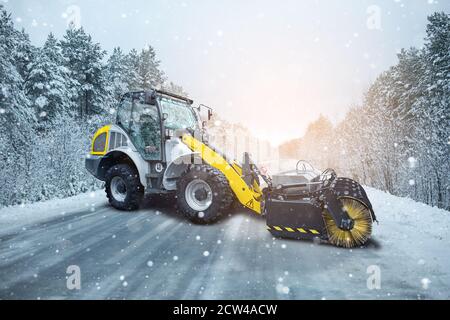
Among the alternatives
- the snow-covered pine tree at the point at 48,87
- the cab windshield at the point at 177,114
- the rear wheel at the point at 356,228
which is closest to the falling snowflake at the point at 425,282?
the rear wheel at the point at 356,228

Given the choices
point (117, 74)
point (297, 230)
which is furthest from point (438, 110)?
point (117, 74)

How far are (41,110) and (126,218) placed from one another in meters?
19.6

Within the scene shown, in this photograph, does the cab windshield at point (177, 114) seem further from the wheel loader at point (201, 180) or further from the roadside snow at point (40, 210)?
the roadside snow at point (40, 210)

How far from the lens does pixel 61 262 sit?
12.3ft

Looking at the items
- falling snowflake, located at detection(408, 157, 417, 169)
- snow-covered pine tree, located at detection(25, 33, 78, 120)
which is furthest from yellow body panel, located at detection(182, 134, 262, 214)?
snow-covered pine tree, located at detection(25, 33, 78, 120)

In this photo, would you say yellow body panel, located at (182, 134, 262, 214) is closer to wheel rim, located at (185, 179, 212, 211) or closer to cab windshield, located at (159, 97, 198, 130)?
wheel rim, located at (185, 179, 212, 211)

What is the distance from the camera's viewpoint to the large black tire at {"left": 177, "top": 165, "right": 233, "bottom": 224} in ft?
16.8

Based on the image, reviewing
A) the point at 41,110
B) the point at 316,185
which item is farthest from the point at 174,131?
the point at 41,110

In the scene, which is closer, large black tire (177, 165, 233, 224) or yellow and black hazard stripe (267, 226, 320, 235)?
yellow and black hazard stripe (267, 226, 320, 235)

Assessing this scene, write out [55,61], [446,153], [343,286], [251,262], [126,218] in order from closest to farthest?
[343,286] → [251,262] → [126,218] → [446,153] → [55,61]

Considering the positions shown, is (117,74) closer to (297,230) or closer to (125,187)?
(125,187)

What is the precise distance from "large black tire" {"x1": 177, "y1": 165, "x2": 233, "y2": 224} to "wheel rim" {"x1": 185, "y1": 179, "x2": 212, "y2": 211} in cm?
3

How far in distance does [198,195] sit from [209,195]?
0.66 ft
